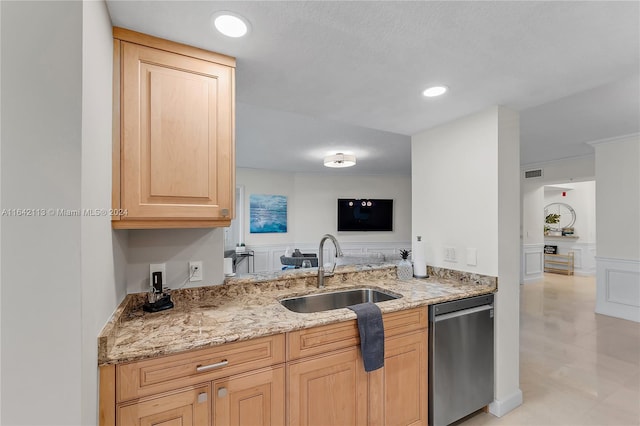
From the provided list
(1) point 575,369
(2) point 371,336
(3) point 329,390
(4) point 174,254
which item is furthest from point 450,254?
(4) point 174,254

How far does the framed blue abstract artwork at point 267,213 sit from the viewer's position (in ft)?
19.9

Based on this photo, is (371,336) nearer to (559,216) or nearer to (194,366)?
(194,366)

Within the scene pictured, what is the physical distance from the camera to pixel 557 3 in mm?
1171

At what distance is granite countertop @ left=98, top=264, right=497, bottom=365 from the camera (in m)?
1.16

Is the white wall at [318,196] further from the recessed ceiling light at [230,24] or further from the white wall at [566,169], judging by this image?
the recessed ceiling light at [230,24]

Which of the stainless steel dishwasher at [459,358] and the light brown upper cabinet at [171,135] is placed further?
the stainless steel dishwasher at [459,358]

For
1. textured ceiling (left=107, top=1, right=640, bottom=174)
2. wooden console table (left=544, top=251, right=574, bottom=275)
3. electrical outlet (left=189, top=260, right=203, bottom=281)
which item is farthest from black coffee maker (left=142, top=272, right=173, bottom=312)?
wooden console table (left=544, top=251, right=574, bottom=275)

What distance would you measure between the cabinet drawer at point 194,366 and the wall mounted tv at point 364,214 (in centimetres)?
551

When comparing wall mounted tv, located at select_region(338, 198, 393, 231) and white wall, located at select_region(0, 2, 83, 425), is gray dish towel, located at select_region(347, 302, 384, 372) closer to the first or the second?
white wall, located at select_region(0, 2, 83, 425)

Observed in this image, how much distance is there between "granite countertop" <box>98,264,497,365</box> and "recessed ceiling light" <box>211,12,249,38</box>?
1.34 metres

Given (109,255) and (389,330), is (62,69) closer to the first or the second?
(109,255)

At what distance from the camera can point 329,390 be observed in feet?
4.92

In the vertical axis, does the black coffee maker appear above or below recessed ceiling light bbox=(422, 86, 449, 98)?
below

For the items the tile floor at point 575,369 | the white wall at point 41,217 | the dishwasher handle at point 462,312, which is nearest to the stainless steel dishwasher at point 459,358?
the dishwasher handle at point 462,312
